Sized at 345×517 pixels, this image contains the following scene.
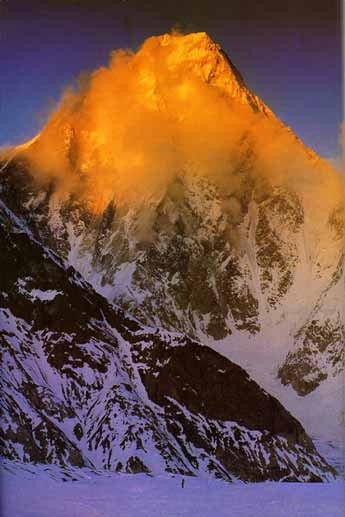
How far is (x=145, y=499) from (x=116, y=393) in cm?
1688

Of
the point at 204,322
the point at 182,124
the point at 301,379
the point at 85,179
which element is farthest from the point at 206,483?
the point at 204,322

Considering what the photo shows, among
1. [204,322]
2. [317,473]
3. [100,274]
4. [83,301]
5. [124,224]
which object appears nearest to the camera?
[317,473]

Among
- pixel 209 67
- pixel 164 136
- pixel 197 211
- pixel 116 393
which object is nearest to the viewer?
pixel 116 393

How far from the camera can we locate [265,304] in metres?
66.6

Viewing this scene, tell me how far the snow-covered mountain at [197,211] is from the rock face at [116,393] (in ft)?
4.56

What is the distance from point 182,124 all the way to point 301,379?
14.3 m

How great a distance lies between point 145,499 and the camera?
853 inches

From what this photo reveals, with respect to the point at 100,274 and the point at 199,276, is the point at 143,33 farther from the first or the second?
the point at 199,276

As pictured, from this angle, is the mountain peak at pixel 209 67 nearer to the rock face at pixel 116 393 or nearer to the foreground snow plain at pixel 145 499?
the rock face at pixel 116 393

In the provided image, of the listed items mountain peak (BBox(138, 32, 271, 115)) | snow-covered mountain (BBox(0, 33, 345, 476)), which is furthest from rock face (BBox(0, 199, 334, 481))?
mountain peak (BBox(138, 32, 271, 115))

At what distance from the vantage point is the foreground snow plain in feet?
66.3

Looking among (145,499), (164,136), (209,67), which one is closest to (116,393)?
(164,136)

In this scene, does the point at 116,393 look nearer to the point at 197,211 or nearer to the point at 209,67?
the point at 209,67

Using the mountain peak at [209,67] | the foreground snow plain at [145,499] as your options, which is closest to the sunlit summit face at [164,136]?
the mountain peak at [209,67]
